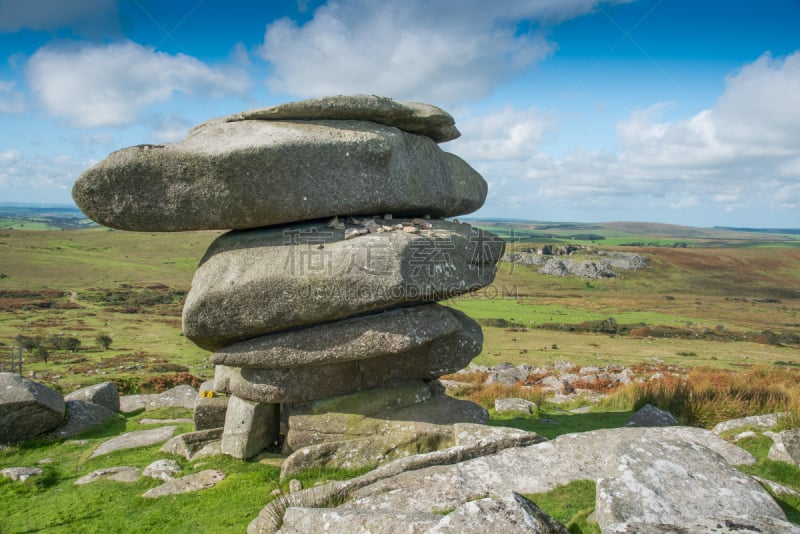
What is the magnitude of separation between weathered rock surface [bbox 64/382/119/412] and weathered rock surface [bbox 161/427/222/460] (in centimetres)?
682

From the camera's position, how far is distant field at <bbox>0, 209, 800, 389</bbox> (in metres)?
40.0

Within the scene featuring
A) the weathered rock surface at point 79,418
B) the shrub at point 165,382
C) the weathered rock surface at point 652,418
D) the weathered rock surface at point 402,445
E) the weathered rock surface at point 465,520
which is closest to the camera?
the weathered rock surface at point 465,520

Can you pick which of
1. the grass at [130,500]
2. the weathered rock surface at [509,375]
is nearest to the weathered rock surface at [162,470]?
the grass at [130,500]

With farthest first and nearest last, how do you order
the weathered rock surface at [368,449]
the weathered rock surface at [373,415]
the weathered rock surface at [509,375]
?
the weathered rock surface at [509,375] < the weathered rock surface at [373,415] < the weathered rock surface at [368,449]

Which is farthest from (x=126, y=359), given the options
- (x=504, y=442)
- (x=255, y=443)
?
(x=504, y=442)

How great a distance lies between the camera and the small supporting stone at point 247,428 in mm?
12484

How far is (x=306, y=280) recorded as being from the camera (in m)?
11.6

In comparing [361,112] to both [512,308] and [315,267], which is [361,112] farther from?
[512,308]

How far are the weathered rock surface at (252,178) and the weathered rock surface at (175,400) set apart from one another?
409 inches

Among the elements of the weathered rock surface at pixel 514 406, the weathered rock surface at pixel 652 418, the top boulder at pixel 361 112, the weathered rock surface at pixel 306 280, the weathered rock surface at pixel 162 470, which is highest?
the top boulder at pixel 361 112

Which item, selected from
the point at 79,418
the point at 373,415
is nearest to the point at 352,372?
the point at 373,415

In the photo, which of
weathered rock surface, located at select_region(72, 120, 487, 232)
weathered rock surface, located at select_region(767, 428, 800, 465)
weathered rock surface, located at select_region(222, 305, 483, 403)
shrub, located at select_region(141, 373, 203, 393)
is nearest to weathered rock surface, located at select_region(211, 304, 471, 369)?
weathered rock surface, located at select_region(222, 305, 483, 403)

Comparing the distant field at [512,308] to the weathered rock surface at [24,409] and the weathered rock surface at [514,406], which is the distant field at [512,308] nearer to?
the weathered rock surface at [24,409]

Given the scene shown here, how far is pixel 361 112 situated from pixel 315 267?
4253 millimetres
